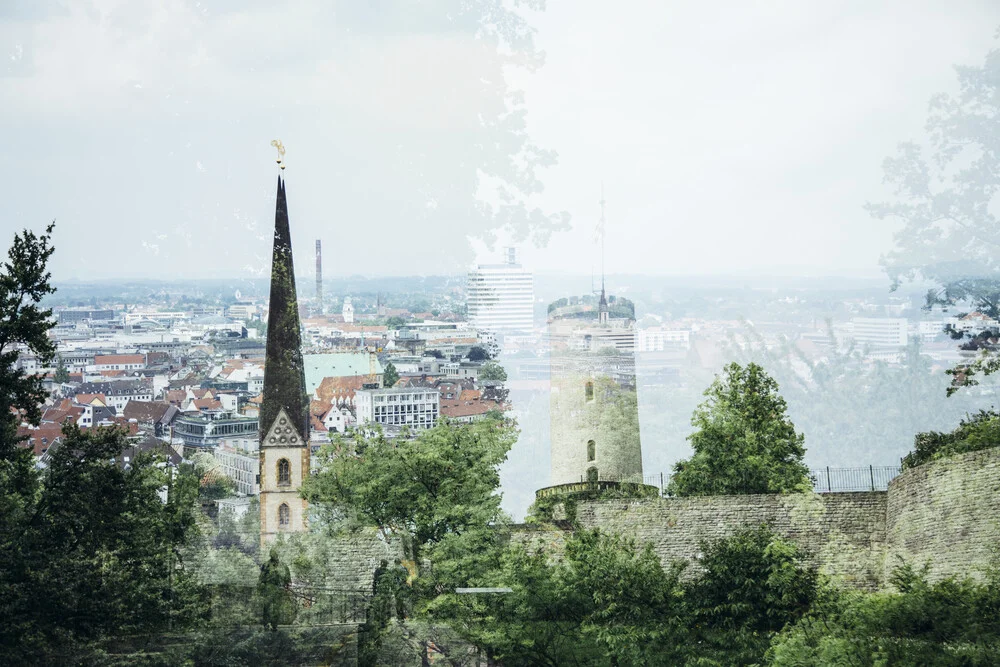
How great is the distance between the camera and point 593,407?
25.3 meters

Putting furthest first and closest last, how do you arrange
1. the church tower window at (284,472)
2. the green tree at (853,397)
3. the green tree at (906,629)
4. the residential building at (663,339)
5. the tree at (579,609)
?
1. the residential building at (663,339)
2. the green tree at (853,397)
3. the church tower window at (284,472)
4. the tree at (579,609)
5. the green tree at (906,629)

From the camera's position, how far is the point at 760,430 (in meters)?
22.7

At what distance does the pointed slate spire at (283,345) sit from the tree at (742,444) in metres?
9.82

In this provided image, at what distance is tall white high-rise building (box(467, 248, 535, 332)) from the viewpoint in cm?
3606

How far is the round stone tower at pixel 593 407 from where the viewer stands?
24688 millimetres

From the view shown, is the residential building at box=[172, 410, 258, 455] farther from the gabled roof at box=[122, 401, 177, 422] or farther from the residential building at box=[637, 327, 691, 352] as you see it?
the residential building at box=[637, 327, 691, 352]

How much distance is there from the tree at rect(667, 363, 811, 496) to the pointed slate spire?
387 inches

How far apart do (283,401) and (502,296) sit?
30.7 ft

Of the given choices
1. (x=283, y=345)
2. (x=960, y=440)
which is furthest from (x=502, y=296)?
(x=960, y=440)

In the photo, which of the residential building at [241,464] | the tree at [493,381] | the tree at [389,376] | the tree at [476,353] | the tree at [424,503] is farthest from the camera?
the tree at [476,353]

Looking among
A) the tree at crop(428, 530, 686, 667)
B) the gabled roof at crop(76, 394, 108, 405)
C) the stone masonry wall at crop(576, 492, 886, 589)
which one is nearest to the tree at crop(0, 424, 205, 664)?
the tree at crop(428, 530, 686, 667)

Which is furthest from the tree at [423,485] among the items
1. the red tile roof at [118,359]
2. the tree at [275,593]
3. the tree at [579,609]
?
the red tile roof at [118,359]

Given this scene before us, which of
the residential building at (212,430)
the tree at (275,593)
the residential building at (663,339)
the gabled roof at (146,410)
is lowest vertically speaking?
the tree at (275,593)

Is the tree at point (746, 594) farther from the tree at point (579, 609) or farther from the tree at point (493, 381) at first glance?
the tree at point (493, 381)
